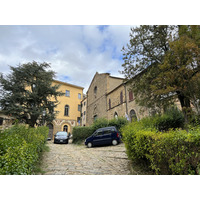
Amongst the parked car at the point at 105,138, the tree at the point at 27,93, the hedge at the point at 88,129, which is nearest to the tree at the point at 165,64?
the parked car at the point at 105,138

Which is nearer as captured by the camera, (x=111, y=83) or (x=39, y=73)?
(x=39, y=73)

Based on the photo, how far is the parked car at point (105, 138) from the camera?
11414 mm

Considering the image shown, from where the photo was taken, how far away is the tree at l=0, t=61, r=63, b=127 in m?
14.2

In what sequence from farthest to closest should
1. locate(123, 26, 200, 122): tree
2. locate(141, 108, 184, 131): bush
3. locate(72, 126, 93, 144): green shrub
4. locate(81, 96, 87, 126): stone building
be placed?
1. locate(81, 96, 87, 126): stone building
2. locate(72, 126, 93, 144): green shrub
3. locate(141, 108, 184, 131): bush
4. locate(123, 26, 200, 122): tree

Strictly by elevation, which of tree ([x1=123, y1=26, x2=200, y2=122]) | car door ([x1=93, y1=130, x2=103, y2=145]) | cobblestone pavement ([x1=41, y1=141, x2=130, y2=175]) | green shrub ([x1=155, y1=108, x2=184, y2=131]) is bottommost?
cobblestone pavement ([x1=41, y1=141, x2=130, y2=175])

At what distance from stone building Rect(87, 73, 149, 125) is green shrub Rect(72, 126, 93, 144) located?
5.10m

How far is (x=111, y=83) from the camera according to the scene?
83.5 feet

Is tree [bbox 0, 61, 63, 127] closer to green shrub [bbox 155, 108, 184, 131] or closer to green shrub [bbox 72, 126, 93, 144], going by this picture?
green shrub [bbox 72, 126, 93, 144]

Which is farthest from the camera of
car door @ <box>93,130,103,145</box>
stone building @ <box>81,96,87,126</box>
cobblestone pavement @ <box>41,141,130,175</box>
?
stone building @ <box>81,96,87,126</box>

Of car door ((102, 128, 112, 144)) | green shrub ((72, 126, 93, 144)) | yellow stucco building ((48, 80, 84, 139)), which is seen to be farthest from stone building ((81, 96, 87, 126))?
car door ((102, 128, 112, 144))

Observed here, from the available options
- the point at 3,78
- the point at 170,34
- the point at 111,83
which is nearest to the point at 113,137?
the point at 170,34

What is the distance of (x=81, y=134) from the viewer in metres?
15.6

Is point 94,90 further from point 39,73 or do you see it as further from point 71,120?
point 39,73
